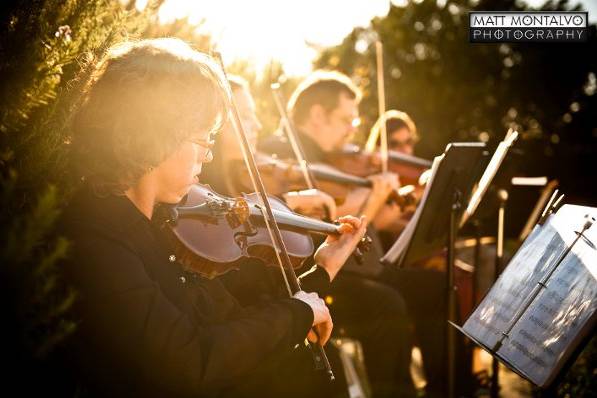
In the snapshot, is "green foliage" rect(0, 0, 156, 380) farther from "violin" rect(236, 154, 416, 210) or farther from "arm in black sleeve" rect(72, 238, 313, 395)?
"violin" rect(236, 154, 416, 210)

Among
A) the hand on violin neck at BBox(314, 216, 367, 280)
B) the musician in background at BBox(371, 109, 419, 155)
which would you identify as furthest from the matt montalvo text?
the hand on violin neck at BBox(314, 216, 367, 280)

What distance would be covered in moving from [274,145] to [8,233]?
301 cm

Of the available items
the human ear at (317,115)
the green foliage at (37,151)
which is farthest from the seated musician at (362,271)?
the green foliage at (37,151)

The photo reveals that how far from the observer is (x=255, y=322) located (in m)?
1.36

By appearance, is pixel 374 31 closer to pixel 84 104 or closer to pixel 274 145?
pixel 274 145

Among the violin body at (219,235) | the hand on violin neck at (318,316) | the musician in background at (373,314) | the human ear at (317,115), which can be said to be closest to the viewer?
the hand on violin neck at (318,316)

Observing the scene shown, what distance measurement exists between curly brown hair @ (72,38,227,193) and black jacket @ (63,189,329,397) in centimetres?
10

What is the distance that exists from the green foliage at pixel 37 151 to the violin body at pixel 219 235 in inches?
19.4

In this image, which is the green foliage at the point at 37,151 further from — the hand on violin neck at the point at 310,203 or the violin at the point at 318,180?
the violin at the point at 318,180

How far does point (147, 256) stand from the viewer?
139 centimetres

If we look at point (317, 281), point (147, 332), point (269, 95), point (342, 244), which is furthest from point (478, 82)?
point (147, 332)

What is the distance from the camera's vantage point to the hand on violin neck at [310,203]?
2.77 m

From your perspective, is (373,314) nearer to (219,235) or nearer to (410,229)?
(410,229)

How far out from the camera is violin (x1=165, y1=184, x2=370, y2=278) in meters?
1.78
